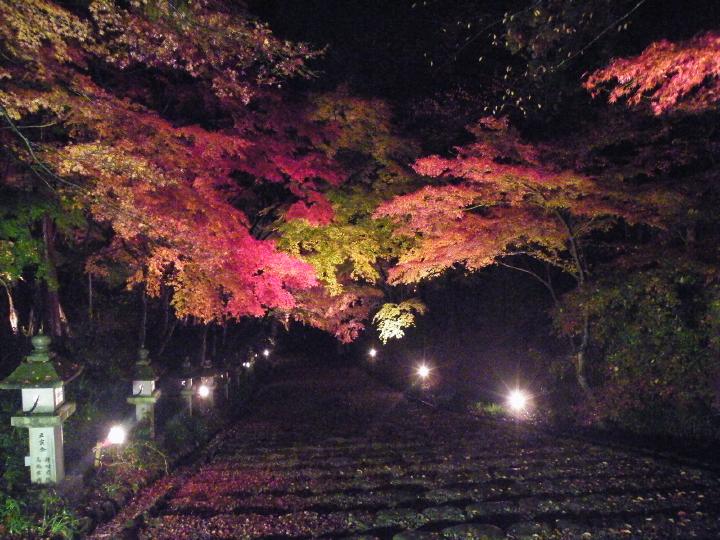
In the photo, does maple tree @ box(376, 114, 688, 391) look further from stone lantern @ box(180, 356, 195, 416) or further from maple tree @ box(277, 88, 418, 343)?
stone lantern @ box(180, 356, 195, 416)

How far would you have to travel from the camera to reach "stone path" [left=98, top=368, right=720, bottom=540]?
5027 millimetres

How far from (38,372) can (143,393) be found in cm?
312

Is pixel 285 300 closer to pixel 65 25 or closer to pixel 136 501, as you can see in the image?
pixel 136 501

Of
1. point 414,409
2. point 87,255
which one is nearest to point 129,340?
point 87,255

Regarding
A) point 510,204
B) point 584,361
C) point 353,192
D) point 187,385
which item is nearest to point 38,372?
point 187,385

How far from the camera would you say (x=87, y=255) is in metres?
13.5

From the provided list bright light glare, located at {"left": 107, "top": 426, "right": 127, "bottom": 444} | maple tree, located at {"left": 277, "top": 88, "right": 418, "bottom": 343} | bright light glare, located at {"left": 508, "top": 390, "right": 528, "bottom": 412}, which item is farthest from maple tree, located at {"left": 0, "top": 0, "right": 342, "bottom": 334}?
bright light glare, located at {"left": 508, "top": 390, "right": 528, "bottom": 412}

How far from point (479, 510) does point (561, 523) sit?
0.83 meters

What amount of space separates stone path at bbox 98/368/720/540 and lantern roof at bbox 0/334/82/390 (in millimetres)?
1954

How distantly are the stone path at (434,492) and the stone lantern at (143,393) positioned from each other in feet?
4.47

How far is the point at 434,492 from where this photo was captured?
606 cm

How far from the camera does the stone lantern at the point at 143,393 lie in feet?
28.9

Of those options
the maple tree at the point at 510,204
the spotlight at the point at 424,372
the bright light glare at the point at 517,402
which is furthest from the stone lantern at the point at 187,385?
the spotlight at the point at 424,372

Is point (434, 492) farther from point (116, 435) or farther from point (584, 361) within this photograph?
point (584, 361)
